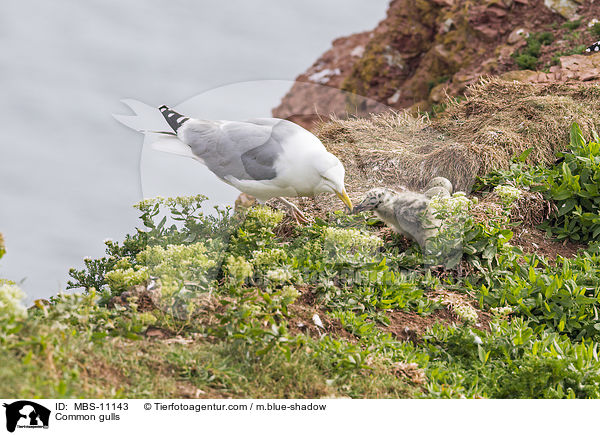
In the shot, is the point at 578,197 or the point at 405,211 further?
the point at 578,197

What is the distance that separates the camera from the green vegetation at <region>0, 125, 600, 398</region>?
2738 millimetres

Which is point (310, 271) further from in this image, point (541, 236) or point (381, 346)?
point (541, 236)

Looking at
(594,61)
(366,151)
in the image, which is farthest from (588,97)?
(366,151)

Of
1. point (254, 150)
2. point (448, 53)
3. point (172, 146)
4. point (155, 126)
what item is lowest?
point (254, 150)

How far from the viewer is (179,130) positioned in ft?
12.9

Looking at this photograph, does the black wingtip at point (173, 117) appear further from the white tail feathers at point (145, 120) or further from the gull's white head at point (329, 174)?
the gull's white head at point (329, 174)

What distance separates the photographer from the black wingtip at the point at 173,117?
3.95m

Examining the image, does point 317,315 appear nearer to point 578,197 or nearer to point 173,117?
point 173,117

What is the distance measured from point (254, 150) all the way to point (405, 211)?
1287mm
